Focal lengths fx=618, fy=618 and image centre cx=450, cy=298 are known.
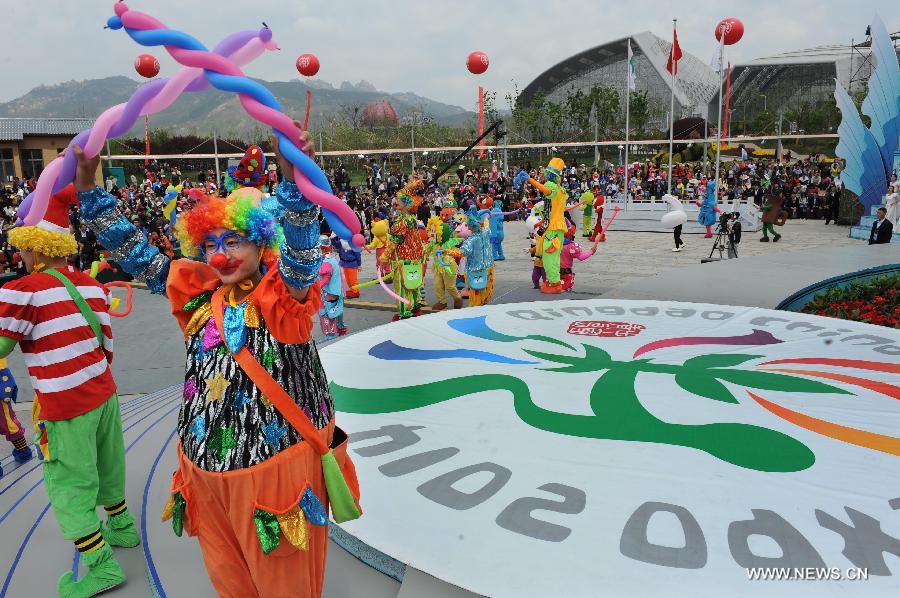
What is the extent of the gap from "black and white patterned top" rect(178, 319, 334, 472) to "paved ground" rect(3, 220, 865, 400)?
16.9 ft

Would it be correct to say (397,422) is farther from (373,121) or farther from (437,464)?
(373,121)

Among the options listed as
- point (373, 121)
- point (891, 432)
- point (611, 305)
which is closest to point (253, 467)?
point (891, 432)

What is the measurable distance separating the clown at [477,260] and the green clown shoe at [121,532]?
633 centimetres

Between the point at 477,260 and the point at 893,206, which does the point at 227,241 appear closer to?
the point at 477,260

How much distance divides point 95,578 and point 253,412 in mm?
1490

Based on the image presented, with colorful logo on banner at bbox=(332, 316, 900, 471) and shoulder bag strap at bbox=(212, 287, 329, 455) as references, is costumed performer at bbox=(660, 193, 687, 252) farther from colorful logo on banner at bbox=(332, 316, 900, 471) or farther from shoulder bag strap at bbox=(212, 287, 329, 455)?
shoulder bag strap at bbox=(212, 287, 329, 455)

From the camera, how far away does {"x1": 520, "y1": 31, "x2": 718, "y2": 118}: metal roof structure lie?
57.9m

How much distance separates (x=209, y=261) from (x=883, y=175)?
20.4 m

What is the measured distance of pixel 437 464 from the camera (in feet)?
11.1

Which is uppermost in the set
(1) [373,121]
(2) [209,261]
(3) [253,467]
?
(1) [373,121]

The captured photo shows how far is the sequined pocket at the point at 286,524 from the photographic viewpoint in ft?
6.02

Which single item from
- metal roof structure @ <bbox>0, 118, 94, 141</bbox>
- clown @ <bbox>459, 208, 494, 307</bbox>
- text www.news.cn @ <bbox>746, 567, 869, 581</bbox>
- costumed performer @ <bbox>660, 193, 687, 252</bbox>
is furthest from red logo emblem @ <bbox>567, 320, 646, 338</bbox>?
metal roof structure @ <bbox>0, 118, 94, 141</bbox>

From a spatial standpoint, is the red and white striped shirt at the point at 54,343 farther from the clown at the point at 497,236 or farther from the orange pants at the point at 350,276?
the clown at the point at 497,236

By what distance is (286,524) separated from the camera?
6.06 feet
